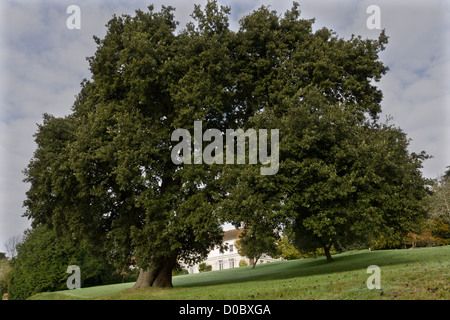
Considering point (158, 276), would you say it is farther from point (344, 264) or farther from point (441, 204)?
point (441, 204)

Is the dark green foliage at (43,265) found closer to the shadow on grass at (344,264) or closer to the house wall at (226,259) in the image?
the shadow on grass at (344,264)

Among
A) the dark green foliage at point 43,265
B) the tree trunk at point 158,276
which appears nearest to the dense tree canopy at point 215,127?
the tree trunk at point 158,276

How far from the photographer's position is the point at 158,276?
22188mm

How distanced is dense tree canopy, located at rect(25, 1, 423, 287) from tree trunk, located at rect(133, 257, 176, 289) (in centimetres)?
8

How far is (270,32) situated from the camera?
21.3 meters

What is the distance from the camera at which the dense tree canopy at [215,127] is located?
55.5 feet

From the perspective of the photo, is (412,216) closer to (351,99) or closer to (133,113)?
(351,99)

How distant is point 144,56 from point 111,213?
1073 centimetres

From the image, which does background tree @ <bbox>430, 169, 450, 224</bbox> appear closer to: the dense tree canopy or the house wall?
the dense tree canopy

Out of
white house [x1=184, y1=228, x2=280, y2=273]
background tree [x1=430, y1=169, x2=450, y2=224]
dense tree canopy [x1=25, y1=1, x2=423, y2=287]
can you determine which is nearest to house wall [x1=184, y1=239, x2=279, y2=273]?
white house [x1=184, y1=228, x2=280, y2=273]

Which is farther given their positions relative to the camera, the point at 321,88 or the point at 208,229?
the point at 321,88

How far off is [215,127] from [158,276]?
34.5 ft

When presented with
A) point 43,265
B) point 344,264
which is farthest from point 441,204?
point 43,265
